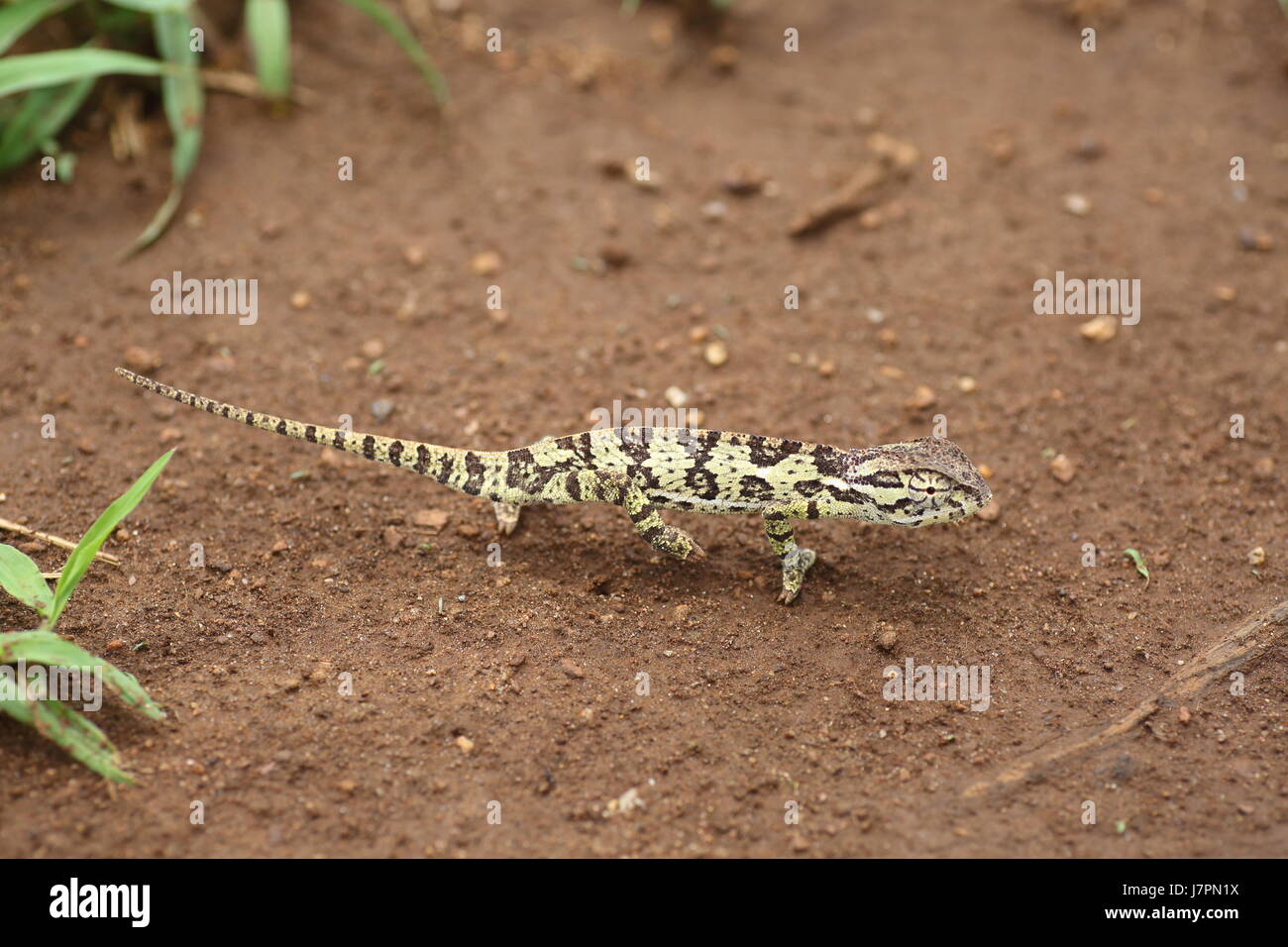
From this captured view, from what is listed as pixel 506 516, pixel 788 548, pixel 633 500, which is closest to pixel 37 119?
pixel 506 516

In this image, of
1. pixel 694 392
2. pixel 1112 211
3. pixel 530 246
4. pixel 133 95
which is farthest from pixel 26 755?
pixel 1112 211

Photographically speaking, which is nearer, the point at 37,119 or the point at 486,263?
the point at 37,119

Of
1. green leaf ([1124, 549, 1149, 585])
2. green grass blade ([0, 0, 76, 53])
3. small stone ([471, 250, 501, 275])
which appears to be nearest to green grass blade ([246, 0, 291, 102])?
green grass blade ([0, 0, 76, 53])

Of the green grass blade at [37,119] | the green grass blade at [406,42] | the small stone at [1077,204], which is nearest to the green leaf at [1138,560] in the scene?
the small stone at [1077,204]

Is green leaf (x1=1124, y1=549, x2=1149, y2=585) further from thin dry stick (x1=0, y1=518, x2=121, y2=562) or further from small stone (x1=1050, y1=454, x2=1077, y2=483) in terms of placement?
thin dry stick (x1=0, y1=518, x2=121, y2=562)

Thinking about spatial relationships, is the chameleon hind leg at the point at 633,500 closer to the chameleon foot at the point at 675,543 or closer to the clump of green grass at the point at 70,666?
the chameleon foot at the point at 675,543

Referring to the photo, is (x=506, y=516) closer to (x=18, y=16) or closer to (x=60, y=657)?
(x=60, y=657)
